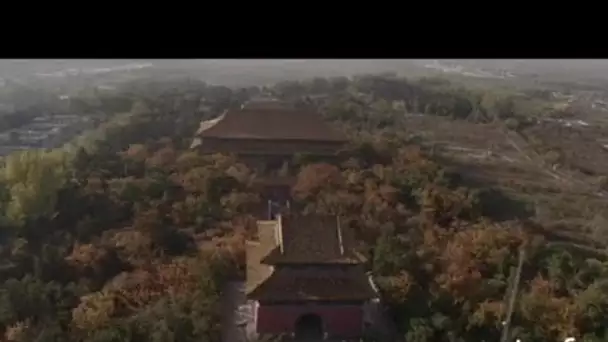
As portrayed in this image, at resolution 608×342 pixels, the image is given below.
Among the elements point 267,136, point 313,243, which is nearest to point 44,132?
point 267,136

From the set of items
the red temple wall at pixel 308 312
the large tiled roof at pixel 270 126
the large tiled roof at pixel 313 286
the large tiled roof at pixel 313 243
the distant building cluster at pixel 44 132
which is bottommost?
the red temple wall at pixel 308 312

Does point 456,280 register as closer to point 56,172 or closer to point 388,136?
point 388,136

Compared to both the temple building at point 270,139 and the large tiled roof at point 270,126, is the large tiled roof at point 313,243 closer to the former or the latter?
the temple building at point 270,139

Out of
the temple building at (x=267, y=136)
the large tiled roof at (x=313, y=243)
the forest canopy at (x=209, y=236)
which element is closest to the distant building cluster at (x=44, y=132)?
the forest canopy at (x=209, y=236)

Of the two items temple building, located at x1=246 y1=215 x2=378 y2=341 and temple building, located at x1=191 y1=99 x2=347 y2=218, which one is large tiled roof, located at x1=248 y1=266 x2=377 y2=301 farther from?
temple building, located at x1=191 y1=99 x2=347 y2=218

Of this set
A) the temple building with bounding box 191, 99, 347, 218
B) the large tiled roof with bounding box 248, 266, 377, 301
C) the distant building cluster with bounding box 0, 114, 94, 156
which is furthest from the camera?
the distant building cluster with bounding box 0, 114, 94, 156

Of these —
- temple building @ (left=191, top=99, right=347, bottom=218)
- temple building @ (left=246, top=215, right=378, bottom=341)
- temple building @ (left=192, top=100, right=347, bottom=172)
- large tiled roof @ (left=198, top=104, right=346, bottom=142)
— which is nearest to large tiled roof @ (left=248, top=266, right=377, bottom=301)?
temple building @ (left=246, top=215, right=378, bottom=341)
